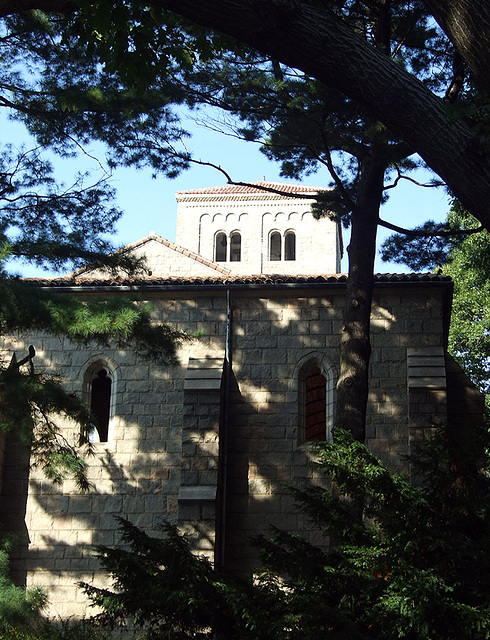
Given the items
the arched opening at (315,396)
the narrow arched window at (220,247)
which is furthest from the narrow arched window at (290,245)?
the arched opening at (315,396)

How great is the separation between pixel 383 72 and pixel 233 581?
3162 millimetres

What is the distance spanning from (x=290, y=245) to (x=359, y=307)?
37337 mm

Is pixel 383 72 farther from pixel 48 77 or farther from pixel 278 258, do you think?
pixel 278 258

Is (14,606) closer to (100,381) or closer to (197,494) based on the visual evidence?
(197,494)

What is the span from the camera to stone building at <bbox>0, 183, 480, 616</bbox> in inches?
571

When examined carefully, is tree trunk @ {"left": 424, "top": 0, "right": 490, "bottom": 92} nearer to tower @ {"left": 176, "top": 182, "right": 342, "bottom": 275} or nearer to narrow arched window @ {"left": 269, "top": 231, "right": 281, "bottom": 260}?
tower @ {"left": 176, "top": 182, "right": 342, "bottom": 275}

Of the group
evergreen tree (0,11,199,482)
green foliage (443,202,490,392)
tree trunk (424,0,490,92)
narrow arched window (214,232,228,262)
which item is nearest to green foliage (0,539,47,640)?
evergreen tree (0,11,199,482)

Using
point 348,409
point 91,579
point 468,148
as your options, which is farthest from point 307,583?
point 91,579

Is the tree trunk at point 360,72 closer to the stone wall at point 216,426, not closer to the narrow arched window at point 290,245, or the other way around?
the stone wall at point 216,426

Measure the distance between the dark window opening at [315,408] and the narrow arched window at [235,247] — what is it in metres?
33.7

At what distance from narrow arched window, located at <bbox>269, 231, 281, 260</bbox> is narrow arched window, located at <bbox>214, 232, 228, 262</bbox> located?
269 centimetres

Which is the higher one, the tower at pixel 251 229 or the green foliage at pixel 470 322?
the tower at pixel 251 229

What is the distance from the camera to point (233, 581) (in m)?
4.91

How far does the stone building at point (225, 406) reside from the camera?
571 inches
